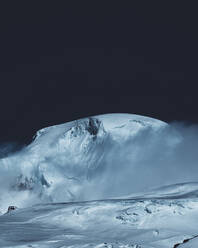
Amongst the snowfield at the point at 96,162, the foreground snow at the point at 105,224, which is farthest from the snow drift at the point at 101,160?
the foreground snow at the point at 105,224

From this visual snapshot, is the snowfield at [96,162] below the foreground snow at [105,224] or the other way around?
the other way around

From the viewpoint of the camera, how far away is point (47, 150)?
77.6 m

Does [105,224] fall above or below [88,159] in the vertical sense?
below

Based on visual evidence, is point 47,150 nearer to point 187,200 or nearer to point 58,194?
point 58,194

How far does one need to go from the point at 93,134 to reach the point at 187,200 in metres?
46.5

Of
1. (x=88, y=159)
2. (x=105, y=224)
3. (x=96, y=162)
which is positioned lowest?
(x=105, y=224)

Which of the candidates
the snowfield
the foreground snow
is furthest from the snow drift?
the foreground snow

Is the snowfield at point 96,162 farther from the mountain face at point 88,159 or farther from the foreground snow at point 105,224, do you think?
the foreground snow at point 105,224

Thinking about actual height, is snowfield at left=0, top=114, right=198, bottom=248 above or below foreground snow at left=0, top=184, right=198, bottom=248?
above

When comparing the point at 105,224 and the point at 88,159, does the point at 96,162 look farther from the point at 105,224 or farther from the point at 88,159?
the point at 105,224

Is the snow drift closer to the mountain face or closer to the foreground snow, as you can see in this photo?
the mountain face

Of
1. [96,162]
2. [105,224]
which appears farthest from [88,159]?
[105,224]

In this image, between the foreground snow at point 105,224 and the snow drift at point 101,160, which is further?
the snow drift at point 101,160

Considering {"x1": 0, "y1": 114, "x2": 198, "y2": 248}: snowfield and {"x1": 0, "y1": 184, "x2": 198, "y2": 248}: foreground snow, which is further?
{"x1": 0, "y1": 114, "x2": 198, "y2": 248}: snowfield
